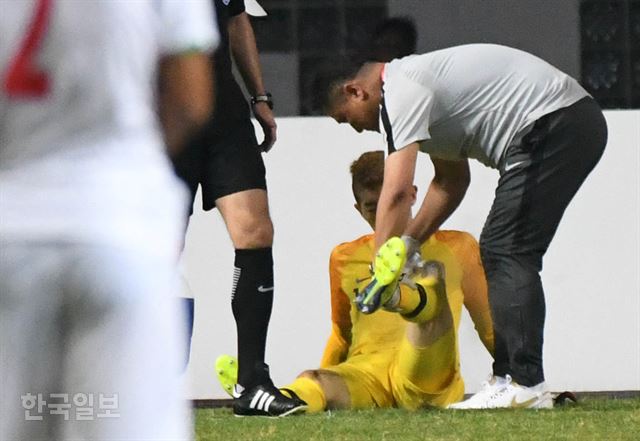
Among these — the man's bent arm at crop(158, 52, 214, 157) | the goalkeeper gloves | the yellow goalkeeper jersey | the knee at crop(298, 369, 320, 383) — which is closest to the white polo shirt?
the goalkeeper gloves

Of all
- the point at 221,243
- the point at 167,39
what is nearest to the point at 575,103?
the point at 221,243

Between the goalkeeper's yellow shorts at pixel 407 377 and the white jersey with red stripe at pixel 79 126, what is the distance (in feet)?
12.6

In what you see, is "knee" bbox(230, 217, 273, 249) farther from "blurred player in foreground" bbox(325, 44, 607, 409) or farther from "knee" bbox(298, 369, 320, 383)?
"knee" bbox(298, 369, 320, 383)

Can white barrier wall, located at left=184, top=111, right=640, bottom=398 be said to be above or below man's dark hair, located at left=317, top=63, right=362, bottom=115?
below

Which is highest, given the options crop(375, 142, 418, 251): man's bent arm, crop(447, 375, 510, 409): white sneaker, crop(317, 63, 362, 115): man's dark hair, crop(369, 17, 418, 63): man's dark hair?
crop(369, 17, 418, 63): man's dark hair

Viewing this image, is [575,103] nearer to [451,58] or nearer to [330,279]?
[451,58]

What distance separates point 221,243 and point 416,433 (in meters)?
1.96

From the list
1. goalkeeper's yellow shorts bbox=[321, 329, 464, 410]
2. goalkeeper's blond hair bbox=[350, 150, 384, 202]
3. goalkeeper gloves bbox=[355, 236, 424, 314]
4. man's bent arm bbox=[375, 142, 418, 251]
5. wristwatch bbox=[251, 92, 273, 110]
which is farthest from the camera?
goalkeeper's blond hair bbox=[350, 150, 384, 202]

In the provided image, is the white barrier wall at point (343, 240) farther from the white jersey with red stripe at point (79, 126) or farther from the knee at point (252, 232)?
the white jersey with red stripe at point (79, 126)

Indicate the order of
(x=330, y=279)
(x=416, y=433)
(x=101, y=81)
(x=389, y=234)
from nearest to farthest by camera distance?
1. (x=101, y=81)
2. (x=416, y=433)
3. (x=389, y=234)
4. (x=330, y=279)

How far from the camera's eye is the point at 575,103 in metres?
5.56

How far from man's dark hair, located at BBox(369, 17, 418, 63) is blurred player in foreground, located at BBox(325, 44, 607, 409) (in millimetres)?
851

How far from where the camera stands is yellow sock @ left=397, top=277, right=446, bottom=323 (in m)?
5.43


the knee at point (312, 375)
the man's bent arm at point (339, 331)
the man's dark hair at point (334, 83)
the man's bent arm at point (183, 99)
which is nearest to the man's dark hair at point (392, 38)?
the man's dark hair at point (334, 83)
